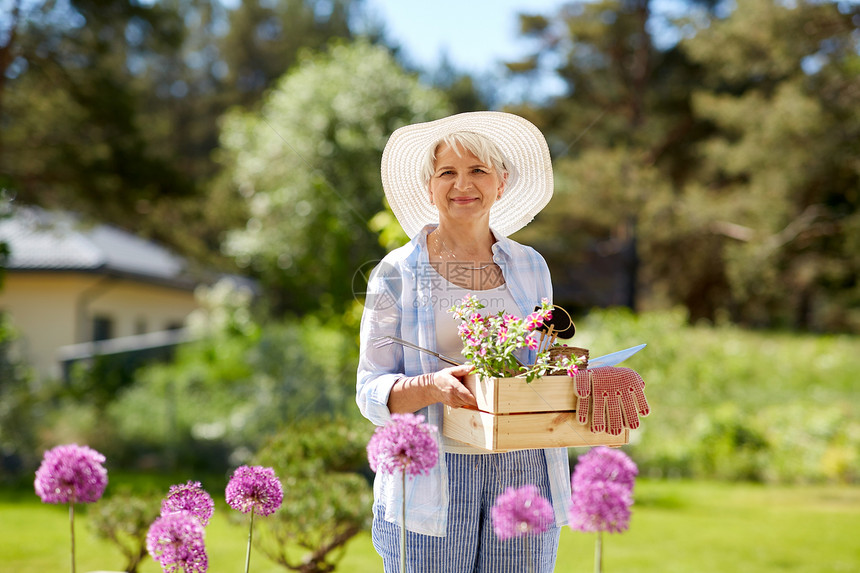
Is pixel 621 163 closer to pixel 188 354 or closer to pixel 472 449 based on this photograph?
pixel 188 354

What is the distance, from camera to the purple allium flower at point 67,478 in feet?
6.11

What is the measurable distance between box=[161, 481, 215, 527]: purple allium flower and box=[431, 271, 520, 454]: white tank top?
2.11ft

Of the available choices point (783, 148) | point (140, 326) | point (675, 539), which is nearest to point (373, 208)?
point (675, 539)

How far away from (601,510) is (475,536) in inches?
19.8

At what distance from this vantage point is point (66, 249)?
1276 centimetres

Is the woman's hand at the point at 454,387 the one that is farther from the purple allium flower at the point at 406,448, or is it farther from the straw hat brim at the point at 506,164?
the straw hat brim at the point at 506,164

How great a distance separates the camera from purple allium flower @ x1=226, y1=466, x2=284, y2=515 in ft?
5.91

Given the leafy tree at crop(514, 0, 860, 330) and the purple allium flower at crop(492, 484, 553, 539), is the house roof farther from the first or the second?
the purple allium flower at crop(492, 484, 553, 539)

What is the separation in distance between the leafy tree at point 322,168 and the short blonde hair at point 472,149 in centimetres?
478

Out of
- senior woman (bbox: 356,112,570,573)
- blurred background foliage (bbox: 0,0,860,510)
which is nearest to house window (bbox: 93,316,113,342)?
blurred background foliage (bbox: 0,0,860,510)

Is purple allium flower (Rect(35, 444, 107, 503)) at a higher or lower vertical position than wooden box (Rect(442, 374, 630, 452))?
lower

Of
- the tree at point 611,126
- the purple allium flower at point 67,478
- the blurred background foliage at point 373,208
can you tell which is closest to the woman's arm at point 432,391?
the purple allium flower at point 67,478

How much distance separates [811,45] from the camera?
13.1 metres

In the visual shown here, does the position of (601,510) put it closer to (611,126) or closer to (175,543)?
(175,543)
